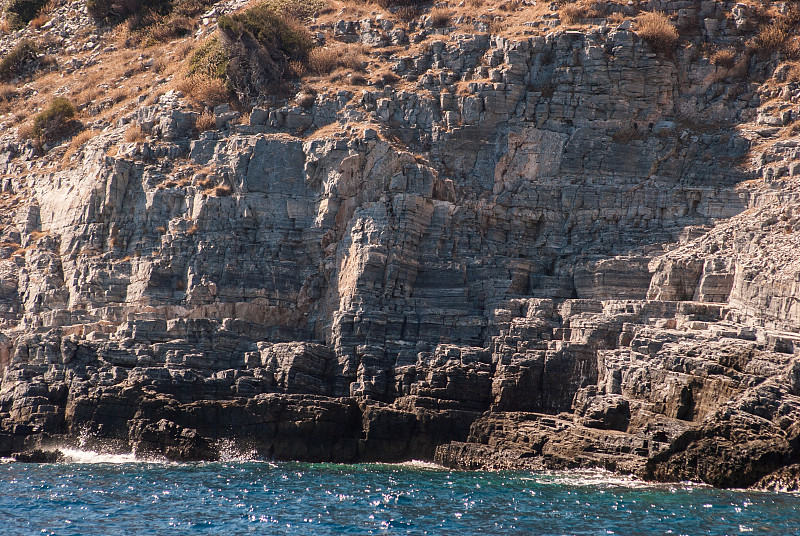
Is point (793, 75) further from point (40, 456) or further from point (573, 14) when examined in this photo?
point (40, 456)

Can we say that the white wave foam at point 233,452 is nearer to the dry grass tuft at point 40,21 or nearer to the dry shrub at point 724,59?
the dry shrub at point 724,59

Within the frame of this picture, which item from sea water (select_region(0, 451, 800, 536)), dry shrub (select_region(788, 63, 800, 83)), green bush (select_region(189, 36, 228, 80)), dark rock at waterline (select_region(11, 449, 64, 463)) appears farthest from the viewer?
green bush (select_region(189, 36, 228, 80))

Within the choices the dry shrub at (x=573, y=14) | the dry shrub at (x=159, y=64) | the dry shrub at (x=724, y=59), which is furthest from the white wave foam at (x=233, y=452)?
the dry shrub at (x=724, y=59)

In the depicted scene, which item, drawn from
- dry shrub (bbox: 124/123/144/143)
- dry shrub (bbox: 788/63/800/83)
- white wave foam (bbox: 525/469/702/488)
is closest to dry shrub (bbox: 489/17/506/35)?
dry shrub (bbox: 788/63/800/83)

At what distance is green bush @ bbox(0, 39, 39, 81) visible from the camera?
202ft

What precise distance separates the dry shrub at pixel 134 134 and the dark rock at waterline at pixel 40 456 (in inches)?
663

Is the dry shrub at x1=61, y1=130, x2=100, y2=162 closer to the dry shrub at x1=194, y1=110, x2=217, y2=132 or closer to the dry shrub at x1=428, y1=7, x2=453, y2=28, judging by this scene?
Answer: the dry shrub at x1=194, y1=110, x2=217, y2=132

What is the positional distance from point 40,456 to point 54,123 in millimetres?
22201

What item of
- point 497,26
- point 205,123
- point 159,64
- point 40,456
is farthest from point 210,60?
point 40,456

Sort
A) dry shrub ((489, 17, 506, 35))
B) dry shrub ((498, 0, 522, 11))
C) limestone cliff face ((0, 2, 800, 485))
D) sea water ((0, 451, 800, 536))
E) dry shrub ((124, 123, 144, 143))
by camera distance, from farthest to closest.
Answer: dry shrub ((498, 0, 522, 11)), dry shrub ((489, 17, 506, 35)), dry shrub ((124, 123, 144, 143)), limestone cliff face ((0, 2, 800, 485)), sea water ((0, 451, 800, 536))

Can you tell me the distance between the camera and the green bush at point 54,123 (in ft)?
171

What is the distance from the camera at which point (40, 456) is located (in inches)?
1412

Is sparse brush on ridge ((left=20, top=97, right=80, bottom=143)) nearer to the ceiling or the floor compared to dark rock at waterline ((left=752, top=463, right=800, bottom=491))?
nearer to the ceiling

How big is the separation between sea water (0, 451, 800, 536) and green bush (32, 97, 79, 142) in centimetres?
2331
